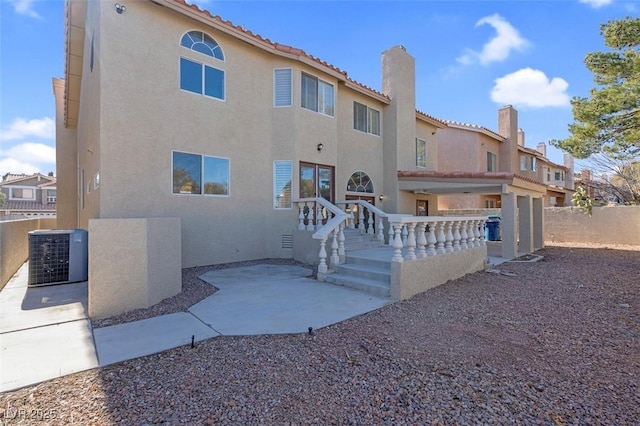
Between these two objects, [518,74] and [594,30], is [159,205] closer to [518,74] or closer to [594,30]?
[594,30]

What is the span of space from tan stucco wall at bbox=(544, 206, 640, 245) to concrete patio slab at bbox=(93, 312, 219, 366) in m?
19.4

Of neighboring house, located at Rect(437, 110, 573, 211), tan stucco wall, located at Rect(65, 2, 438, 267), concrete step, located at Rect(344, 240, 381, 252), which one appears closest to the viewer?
tan stucco wall, located at Rect(65, 2, 438, 267)

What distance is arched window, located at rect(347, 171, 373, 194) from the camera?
13139 millimetres

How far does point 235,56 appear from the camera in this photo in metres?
10.1

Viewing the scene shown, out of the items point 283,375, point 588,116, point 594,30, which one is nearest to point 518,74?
point 594,30

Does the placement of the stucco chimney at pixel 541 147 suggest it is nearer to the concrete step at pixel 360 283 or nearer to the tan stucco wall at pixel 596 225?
the tan stucco wall at pixel 596 225

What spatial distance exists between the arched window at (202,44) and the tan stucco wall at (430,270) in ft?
26.4

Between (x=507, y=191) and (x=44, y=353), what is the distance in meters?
12.8

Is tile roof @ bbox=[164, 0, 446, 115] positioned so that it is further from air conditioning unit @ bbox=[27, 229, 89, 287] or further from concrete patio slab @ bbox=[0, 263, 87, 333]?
concrete patio slab @ bbox=[0, 263, 87, 333]

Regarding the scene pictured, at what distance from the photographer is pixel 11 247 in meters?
8.66

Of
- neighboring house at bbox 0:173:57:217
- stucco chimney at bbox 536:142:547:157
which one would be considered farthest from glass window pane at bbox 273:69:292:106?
neighboring house at bbox 0:173:57:217

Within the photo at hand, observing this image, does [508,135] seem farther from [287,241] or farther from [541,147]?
[287,241]

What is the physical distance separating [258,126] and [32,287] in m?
7.13

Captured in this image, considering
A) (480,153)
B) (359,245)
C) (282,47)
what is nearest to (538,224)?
(480,153)
